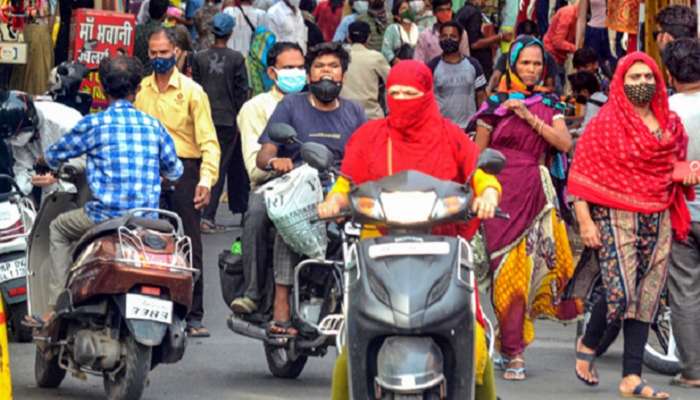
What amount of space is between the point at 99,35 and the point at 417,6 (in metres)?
6.74

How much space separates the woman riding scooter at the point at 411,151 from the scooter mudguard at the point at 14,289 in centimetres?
418

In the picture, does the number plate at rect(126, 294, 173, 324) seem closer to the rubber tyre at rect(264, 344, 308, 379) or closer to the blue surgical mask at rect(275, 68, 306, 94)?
the rubber tyre at rect(264, 344, 308, 379)

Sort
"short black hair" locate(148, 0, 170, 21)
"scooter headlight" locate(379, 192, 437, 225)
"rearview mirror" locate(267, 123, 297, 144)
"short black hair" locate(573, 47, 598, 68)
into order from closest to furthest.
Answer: "scooter headlight" locate(379, 192, 437, 225), "rearview mirror" locate(267, 123, 297, 144), "short black hair" locate(573, 47, 598, 68), "short black hair" locate(148, 0, 170, 21)

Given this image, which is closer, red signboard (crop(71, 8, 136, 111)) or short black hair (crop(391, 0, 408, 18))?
→ red signboard (crop(71, 8, 136, 111))

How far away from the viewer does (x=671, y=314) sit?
11.1 m

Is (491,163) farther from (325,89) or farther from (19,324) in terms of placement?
(19,324)

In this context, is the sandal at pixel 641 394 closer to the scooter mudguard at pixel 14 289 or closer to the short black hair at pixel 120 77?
the short black hair at pixel 120 77

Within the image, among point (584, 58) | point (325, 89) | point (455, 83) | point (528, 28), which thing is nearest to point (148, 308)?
point (325, 89)

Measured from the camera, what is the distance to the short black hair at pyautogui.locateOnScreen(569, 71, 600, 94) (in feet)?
53.1

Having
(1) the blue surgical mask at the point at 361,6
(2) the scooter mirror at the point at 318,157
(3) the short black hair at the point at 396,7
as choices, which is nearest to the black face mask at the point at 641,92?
(2) the scooter mirror at the point at 318,157

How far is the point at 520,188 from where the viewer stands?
1115 cm

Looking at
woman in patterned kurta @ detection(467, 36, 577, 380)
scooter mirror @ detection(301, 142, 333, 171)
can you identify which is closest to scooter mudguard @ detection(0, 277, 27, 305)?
woman in patterned kurta @ detection(467, 36, 577, 380)

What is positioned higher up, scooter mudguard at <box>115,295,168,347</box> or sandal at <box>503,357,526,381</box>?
scooter mudguard at <box>115,295,168,347</box>

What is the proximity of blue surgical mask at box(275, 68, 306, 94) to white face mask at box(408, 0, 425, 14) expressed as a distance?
11608 mm
